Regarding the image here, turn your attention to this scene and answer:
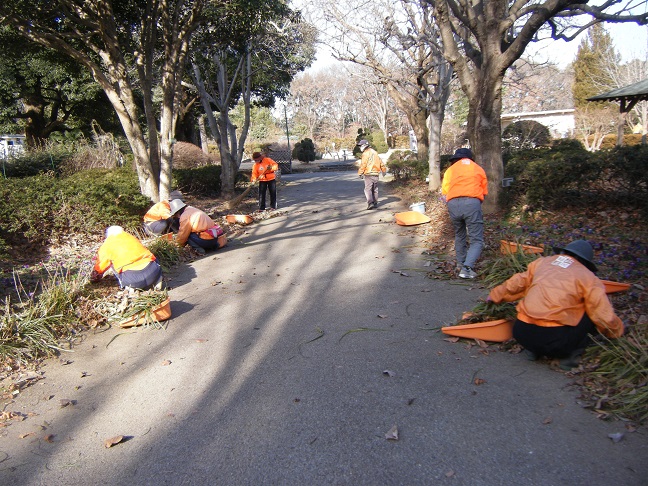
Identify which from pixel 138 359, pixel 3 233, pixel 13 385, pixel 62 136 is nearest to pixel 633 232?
pixel 138 359

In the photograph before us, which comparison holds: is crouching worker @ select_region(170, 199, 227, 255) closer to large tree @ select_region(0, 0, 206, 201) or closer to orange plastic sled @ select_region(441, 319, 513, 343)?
large tree @ select_region(0, 0, 206, 201)

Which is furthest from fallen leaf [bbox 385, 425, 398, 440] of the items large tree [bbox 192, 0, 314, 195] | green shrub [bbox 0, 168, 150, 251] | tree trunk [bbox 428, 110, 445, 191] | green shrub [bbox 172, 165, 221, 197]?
green shrub [bbox 172, 165, 221, 197]

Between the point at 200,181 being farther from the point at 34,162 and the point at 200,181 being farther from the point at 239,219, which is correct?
the point at 239,219

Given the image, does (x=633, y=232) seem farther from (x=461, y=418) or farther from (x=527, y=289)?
(x=461, y=418)

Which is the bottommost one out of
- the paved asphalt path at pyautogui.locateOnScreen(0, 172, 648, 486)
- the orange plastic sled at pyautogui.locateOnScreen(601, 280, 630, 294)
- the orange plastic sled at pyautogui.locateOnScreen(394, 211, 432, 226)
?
the paved asphalt path at pyautogui.locateOnScreen(0, 172, 648, 486)

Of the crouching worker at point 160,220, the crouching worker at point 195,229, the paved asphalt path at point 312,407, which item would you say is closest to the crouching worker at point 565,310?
the paved asphalt path at point 312,407

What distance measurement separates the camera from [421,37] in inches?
535

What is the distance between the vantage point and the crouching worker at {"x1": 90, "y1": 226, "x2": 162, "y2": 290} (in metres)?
6.47

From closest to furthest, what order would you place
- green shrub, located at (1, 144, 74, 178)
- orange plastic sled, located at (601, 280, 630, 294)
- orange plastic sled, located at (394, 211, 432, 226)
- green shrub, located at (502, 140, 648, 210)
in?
1. orange plastic sled, located at (601, 280, 630, 294)
2. green shrub, located at (502, 140, 648, 210)
3. orange plastic sled, located at (394, 211, 432, 226)
4. green shrub, located at (1, 144, 74, 178)

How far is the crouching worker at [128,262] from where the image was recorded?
6.47 metres

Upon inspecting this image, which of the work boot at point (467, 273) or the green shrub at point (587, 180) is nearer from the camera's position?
the work boot at point (467, 273)

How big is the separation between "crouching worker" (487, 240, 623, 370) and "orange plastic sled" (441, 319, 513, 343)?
354mm

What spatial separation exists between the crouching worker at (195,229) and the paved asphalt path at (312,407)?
2849 mm

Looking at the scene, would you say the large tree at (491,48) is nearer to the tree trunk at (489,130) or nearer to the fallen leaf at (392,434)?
the tree trunk at (489,130)
